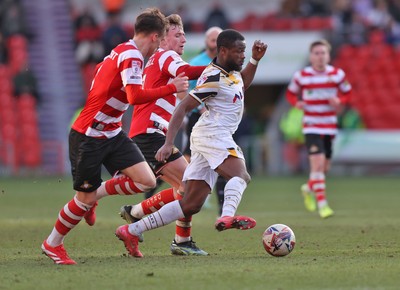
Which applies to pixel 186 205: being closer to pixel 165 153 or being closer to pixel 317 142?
pixel 165 153

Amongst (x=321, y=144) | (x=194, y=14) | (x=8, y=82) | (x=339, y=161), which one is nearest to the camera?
(x=321, y=144)

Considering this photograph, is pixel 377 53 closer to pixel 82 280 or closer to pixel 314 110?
pixel 314 110

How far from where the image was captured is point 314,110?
14.7 metres

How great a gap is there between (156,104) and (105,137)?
123cm

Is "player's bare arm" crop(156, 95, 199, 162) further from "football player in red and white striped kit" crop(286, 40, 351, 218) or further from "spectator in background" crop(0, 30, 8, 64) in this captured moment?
"spectator in background" crop(0, 30, 8, 64)

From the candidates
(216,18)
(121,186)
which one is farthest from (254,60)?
(216,18)

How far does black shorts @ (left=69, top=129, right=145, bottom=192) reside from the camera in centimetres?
909

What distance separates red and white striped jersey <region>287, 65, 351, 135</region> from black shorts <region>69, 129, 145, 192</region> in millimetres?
5788

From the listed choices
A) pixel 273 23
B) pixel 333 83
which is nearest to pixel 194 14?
pixel 273 23

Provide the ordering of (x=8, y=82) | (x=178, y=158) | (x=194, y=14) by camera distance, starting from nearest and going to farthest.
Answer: (x=178, y=158) → (x=8, y=82) → (x=194, y=14)

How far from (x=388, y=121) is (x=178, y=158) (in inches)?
713

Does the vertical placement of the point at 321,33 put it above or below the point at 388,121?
above

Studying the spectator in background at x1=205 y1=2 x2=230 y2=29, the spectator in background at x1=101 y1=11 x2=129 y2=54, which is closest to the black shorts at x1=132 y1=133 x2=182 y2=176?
the spectator in background at x1=101 y1=11 x2=129 y2=54

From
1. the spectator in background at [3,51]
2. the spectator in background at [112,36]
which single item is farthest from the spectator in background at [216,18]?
the spectator in background at [3,51]
